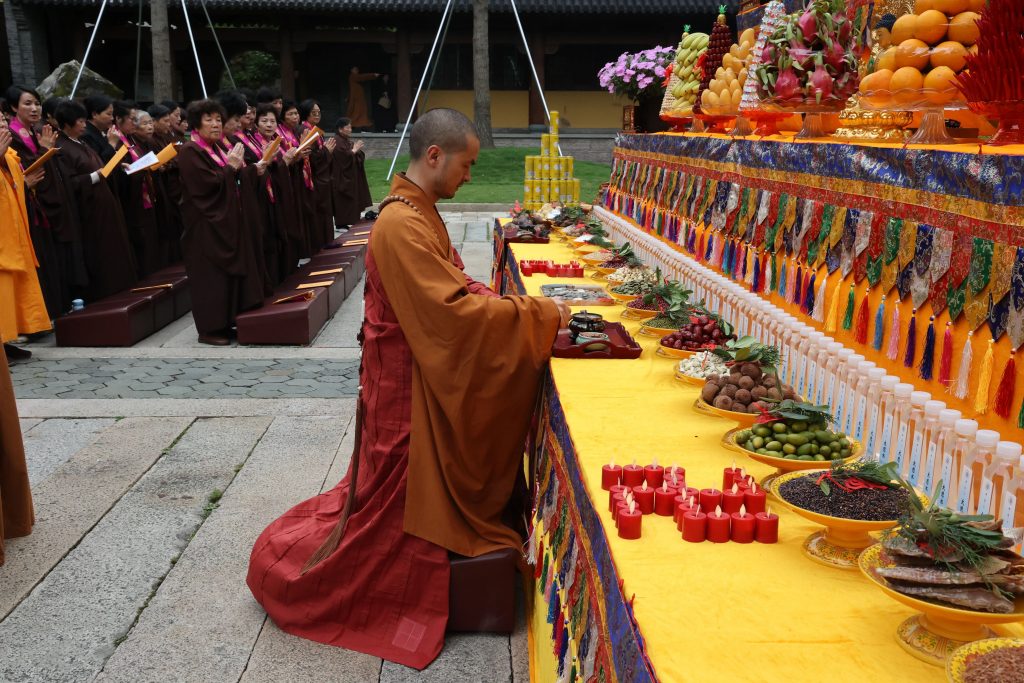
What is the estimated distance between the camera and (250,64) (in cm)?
2377

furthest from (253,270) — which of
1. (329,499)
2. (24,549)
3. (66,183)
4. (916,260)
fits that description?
(916,260)

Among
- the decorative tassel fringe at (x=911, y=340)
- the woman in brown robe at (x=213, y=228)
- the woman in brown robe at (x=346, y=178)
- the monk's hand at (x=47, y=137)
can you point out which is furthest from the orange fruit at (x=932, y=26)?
the woman in brown robe at (x=346, y=178)

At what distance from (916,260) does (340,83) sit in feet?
75.9

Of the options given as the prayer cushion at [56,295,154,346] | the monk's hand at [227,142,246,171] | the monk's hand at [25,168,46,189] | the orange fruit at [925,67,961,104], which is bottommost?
the prayer cushion at [56,295,154,346]

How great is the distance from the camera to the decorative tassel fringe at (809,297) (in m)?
3.56

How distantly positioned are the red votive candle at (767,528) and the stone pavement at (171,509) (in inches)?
52.0

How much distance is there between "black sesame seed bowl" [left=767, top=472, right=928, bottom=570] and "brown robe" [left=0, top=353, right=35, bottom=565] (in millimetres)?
3091

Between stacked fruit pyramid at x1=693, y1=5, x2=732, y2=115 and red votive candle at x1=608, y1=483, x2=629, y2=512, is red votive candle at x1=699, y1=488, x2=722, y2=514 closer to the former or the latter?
red votive candle at x1=608, y1=483, x2=629, y2=512

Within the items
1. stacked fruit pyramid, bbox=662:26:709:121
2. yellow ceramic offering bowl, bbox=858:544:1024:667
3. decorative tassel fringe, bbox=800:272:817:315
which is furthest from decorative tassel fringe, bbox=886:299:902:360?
stacked fruit pyramid, bbox=662:26:709:121

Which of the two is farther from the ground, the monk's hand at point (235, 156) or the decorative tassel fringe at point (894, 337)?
the monk's hand at point (235, 156)

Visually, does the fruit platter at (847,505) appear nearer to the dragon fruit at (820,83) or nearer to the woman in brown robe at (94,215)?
the dragon fruit at (820,83)

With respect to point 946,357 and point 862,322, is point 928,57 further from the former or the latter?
point 946,357

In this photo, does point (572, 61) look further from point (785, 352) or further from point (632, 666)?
point (632, 666)

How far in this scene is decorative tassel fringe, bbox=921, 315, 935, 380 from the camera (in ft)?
8.83
